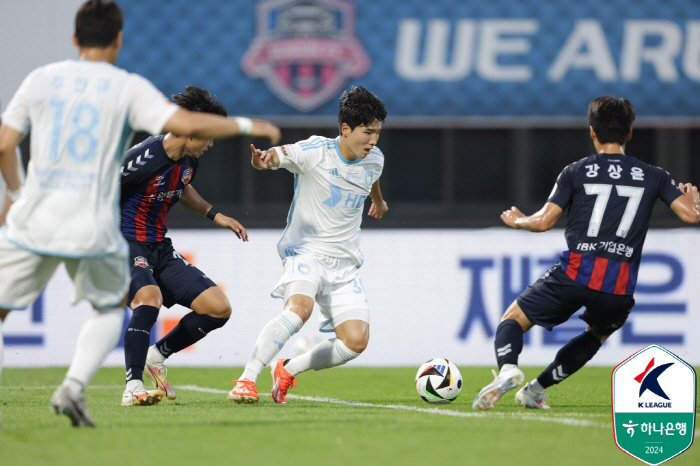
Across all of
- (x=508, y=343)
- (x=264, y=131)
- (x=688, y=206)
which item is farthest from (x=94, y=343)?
(x=688, y=206)

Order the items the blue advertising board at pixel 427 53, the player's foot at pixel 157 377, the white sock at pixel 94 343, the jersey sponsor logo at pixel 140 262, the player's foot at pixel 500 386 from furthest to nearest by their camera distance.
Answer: the blue advertising board at pixel 427 53, the player's foot at pixel 157 377, the jersey sponsor logo at pixel 140 262, the player's foot at pixel 500 386, the white sock at pixel 94 343

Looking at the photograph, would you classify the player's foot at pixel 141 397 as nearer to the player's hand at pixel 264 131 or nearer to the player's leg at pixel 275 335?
the player's leg at pixel 275 335

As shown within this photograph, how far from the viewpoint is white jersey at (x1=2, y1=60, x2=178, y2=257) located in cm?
397

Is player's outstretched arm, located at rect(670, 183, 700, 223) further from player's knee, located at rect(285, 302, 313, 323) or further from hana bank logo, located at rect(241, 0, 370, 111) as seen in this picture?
hana bank logo, located at rect(241, 0, 370, 111)

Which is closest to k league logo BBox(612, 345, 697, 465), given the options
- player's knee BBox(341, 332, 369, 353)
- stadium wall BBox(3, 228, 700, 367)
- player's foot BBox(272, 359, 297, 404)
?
player's knee BBox(341, 332, 369, 353)

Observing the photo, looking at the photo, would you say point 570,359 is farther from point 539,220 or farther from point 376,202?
point 376,202

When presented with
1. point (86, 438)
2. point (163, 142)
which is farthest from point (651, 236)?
point (86, 438)

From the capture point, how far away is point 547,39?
11.2 m

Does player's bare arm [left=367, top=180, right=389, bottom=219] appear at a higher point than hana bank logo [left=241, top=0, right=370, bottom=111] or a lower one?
lower

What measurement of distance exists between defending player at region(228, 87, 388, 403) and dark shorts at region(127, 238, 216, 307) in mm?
480

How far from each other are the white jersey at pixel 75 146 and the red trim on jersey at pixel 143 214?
176 cm

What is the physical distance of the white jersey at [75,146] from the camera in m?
3.97

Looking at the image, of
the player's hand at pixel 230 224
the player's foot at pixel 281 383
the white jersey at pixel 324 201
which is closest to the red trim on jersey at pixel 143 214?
the player's hand at pixel 230 224

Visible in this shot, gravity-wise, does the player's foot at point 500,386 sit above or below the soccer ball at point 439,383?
above
